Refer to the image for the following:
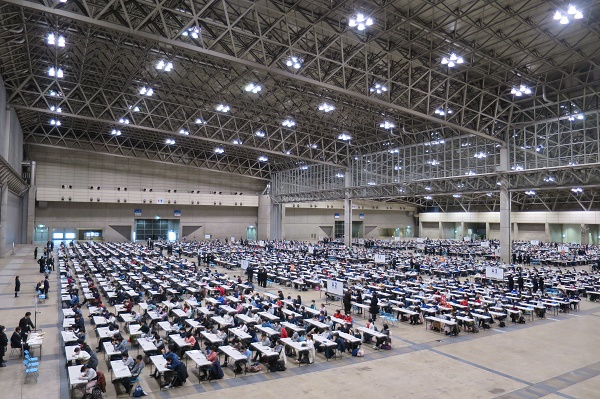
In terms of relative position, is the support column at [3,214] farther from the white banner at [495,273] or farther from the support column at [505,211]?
the support column at [505,211]

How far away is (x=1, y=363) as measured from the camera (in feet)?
39.0

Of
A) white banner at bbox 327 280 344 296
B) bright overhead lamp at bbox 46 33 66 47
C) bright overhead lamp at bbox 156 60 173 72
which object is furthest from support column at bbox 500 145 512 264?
bright overhead lamp at bbox 46 33 66 47

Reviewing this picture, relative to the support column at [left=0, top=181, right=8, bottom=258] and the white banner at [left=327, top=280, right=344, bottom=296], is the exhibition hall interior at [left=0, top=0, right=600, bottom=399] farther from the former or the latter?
the support column at [left=0, top=181, right=8, bottom=258]

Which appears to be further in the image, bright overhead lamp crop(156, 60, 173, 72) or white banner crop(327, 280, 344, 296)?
bright overhead lamp crop(156, 60, 173, 72)

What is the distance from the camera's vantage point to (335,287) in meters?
22.2

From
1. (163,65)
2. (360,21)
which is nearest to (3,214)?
(163,65)

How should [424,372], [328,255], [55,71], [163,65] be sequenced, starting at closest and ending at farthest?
[424,372], [163,65], [55,71], [328,255]

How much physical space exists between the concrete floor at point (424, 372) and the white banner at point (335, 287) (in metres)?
5.10

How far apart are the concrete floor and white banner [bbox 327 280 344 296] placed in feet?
16.7

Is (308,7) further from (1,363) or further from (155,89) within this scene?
(1,363)

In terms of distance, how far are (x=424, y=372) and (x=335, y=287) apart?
10372 millimetres

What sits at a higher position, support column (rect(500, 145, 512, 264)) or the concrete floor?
support column (rect(500, 145, 512, 264))

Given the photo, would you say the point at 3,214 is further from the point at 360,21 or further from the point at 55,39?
the point at 360,21

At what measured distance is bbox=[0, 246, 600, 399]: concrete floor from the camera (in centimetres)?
1049
